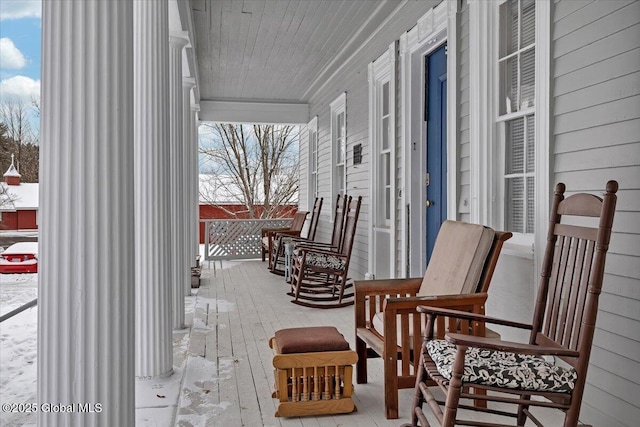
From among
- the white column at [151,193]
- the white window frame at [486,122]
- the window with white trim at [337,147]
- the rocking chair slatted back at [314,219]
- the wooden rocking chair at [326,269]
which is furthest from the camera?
the rocking chair slatted back at [314,219]

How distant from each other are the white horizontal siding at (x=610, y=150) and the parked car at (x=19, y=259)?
224 inches

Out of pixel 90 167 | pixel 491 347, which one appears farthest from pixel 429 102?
pixel 90 167

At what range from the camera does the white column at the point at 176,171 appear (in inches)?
167

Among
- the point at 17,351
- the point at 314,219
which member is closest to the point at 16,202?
the point at 17,351

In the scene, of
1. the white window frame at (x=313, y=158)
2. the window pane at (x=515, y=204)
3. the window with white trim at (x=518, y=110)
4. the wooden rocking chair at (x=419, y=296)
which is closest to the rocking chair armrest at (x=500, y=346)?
the wooden rocking chair at (x=419, y=296)

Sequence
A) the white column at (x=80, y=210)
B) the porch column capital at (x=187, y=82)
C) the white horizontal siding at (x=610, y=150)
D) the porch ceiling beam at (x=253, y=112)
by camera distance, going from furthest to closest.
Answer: the porch ceiling beam at (x=253, y=112) < the porch column capital at (x=187, y=82) < the white horizontal siding at (x=610, y=150) < the white column at (x=80, y=210)

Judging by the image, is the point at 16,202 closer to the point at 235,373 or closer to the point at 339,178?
the point at 235,373

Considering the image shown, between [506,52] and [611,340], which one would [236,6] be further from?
[611,340]

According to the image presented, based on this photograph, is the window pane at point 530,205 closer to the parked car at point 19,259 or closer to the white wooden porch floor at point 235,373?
the white wooden porch floor at point 235,373

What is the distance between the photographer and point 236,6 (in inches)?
200

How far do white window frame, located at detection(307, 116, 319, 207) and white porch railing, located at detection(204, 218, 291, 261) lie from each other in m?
1.17

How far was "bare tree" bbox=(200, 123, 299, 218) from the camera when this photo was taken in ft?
45.9

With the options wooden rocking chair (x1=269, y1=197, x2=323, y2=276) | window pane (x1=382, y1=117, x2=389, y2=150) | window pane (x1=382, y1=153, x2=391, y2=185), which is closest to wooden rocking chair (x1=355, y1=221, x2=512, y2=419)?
window pane (x1=382, y1=153, x2=391, y2=185)

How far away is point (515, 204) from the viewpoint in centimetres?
327
